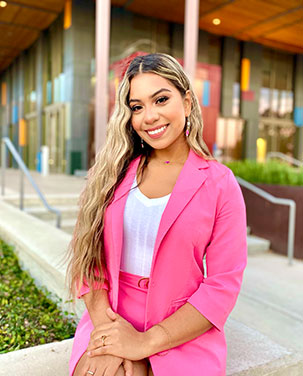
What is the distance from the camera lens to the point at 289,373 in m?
1.72

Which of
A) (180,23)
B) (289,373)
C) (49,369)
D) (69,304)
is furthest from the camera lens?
(180,23)

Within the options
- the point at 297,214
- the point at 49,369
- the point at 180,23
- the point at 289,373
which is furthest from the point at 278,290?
the point at 180,23

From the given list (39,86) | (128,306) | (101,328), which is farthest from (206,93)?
(101,328)

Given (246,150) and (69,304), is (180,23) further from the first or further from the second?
(69,304)

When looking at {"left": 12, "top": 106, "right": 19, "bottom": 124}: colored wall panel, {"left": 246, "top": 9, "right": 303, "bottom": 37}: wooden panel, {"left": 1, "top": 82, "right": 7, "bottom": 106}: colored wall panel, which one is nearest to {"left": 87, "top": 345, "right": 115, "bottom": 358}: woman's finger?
{"left": 246, "top": 9, "right": 303, "bottom": 37}: wooden panel

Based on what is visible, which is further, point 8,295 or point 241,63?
point 241,63

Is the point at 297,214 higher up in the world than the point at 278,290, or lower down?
higher up

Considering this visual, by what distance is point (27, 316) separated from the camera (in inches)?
94.7

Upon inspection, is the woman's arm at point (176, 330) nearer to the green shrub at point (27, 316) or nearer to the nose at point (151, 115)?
the nose at point (151, 115)

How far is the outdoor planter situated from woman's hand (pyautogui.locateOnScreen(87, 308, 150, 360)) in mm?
4789

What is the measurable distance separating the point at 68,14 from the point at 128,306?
12.6 m

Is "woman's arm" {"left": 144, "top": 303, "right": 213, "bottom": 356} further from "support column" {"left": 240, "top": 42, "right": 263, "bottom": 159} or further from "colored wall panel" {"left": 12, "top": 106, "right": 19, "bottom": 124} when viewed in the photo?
"colored wall panel" {"left": 12, "top": 106, "right": 19, "bottom": 124}

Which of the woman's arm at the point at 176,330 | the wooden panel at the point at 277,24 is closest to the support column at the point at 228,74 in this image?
the wooden panel at the point at 277,24

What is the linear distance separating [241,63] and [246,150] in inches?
144
